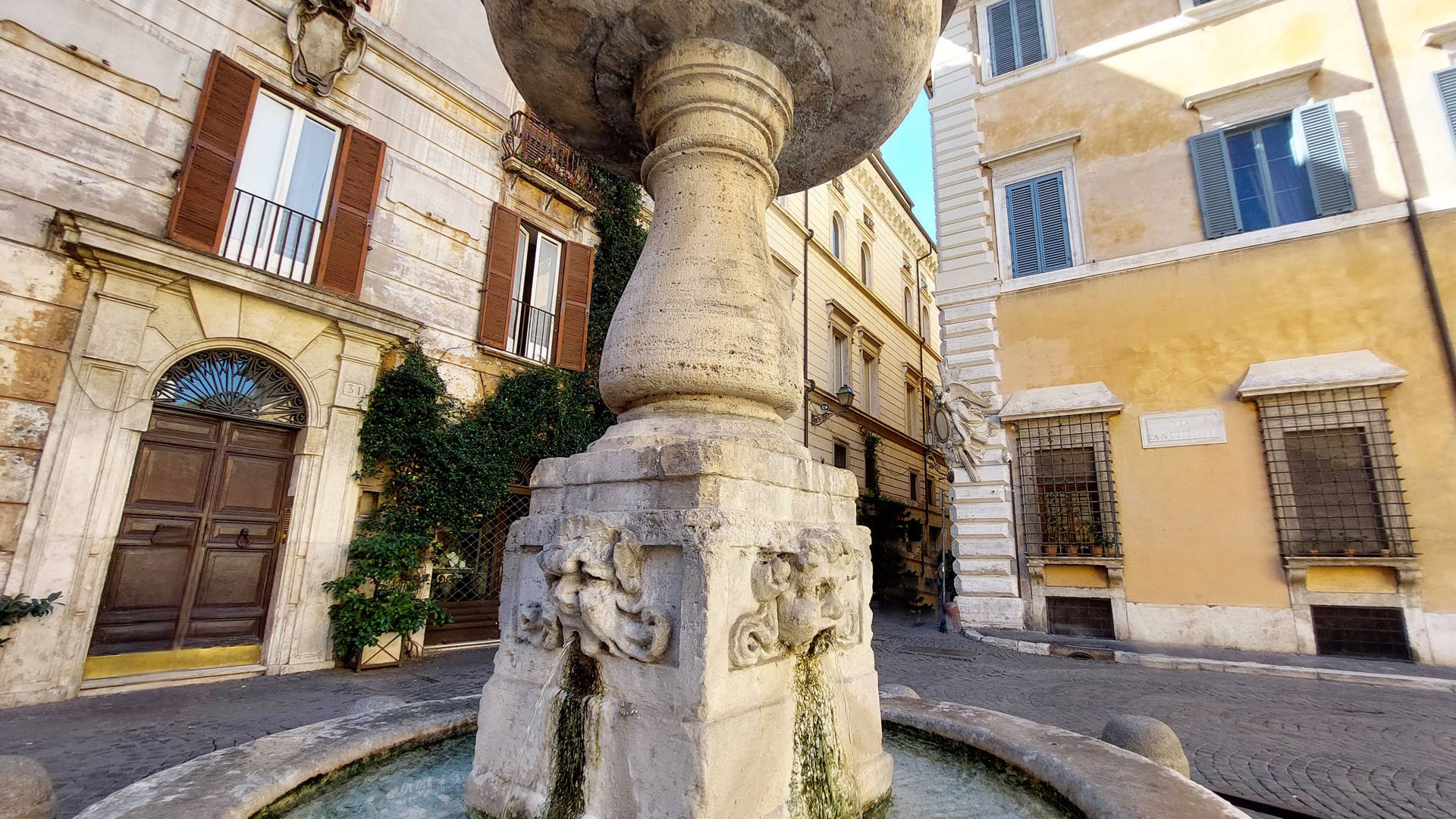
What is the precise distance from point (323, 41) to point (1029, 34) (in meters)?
11.2

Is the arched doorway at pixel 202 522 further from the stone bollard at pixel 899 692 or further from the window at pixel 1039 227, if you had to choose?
the window at pixel 1039 227

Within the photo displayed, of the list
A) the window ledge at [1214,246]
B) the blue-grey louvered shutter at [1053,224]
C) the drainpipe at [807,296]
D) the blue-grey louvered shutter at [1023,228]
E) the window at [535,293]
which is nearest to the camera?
the window ledge at [1214,246]

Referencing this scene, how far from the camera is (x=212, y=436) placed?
7.02 m

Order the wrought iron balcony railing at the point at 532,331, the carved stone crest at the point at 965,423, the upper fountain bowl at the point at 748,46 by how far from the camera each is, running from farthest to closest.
Answer: the wrought iron balcony railing at the point at 532,331, the carved stone crest at the point at 965,423, the upper fountain bowl at the point at 748,46

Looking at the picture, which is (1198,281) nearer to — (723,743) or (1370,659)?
(1370,659)

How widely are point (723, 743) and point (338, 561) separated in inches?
292

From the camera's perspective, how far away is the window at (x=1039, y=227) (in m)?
10.5

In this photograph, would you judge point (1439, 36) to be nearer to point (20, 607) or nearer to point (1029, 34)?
point (1029, 34)

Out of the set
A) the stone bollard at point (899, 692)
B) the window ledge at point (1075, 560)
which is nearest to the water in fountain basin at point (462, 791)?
the stone bollard at point (899, 692)

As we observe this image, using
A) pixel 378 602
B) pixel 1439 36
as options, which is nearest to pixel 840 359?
pixel 1439 36

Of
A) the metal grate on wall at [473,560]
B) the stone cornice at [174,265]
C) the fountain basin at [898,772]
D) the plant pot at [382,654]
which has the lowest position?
the plant pot at [382,654]

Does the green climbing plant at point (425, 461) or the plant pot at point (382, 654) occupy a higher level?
the green climbing plant at point (425, 461)

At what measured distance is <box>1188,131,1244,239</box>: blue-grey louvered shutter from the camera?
9281 mm

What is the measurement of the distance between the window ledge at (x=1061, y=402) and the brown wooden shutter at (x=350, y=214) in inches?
371
